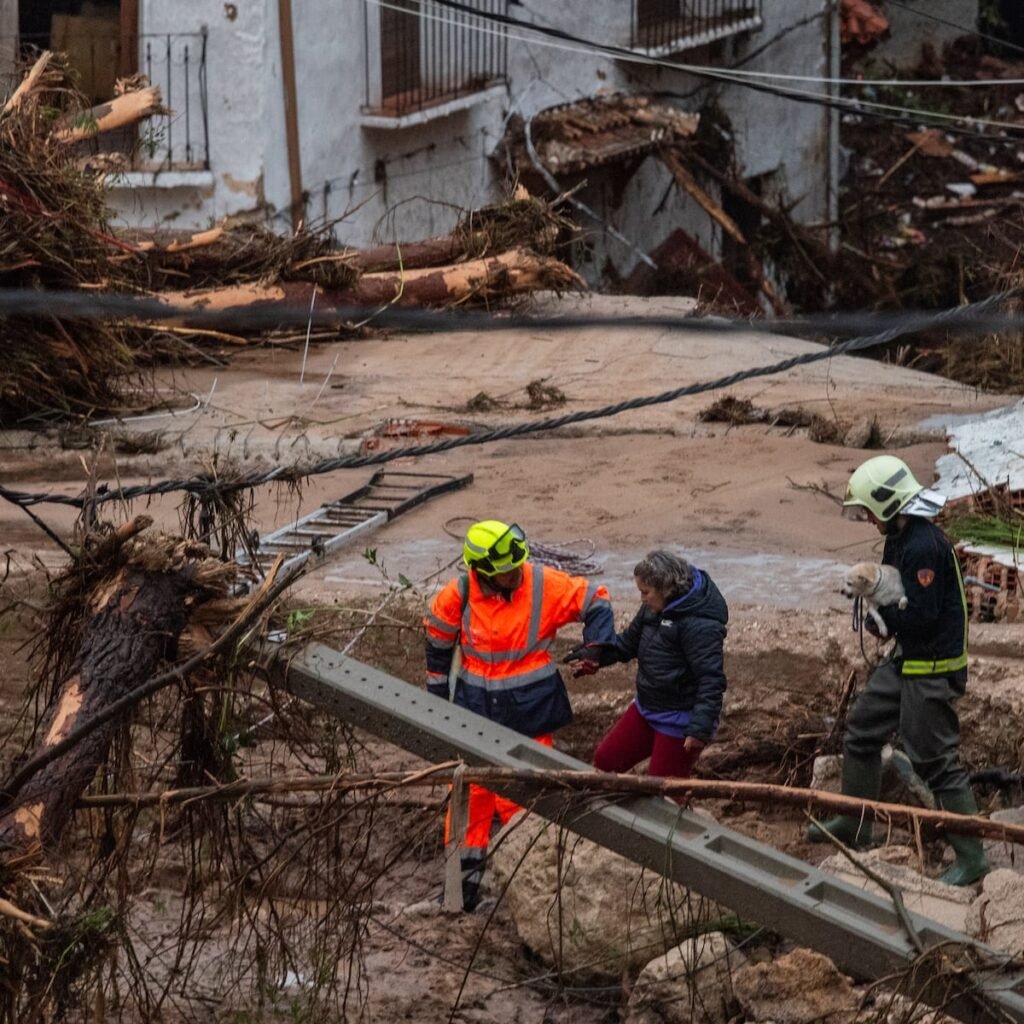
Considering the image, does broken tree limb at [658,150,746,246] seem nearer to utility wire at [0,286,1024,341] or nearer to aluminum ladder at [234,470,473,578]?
aluminum ladder at [234,470,473,578]

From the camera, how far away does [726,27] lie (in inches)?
871

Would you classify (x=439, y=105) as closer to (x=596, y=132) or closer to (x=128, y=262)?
(x=596, y=132)

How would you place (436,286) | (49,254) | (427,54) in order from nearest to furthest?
1. (49,254)
2. (436,286)
3. (427,54)

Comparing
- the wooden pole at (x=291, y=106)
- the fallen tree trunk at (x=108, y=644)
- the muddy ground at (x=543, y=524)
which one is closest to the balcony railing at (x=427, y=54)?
the wooden pole at (x=291, y=106)

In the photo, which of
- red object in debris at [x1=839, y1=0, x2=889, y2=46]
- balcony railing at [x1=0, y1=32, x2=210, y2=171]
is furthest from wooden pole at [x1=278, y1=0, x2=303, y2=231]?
red object in debris at [x1=839, y1=0, x2=889, y2=46]

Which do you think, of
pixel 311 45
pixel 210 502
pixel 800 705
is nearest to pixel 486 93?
pixel 311 45

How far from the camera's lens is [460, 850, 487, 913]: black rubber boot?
21.4ft

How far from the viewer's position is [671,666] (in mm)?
6309

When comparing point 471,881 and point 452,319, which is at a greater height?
point 452,319

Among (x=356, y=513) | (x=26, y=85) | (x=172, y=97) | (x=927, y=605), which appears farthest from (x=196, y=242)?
(x=927, y=605)

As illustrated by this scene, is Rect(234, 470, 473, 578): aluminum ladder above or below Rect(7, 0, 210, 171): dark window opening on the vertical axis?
below

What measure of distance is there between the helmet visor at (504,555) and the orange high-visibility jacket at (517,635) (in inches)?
6.3

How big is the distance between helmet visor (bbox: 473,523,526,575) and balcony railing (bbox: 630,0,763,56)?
1554cm

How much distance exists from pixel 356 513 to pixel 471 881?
3.35 m
